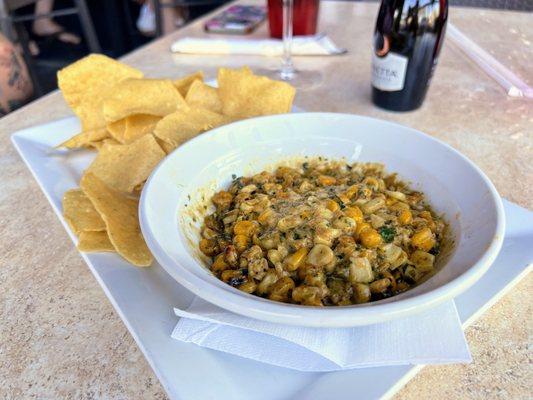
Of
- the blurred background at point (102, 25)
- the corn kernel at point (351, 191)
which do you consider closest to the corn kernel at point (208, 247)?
the corn kernel at point (351, 191)

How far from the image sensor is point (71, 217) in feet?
3.51

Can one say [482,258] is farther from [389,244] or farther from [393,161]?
[393,161]

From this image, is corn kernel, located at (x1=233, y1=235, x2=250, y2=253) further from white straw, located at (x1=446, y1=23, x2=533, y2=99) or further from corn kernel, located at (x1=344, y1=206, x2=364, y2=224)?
white straw, located at (x1=446, y1=23, x2=533, y2=99)

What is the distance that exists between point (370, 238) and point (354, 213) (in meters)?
0.08

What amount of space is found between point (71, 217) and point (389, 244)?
74cm

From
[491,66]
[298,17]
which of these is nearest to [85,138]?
[298,17]

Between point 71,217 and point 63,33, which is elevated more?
point 71,217

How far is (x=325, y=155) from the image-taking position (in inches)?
48.8

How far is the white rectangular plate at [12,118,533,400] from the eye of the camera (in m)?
0.72

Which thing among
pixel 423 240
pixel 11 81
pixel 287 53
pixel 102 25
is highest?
pixel 423 240

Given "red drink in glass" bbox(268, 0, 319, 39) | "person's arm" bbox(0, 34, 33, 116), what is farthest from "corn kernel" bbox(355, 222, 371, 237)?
"person's arm" bbox(0, 34, 33, 116)

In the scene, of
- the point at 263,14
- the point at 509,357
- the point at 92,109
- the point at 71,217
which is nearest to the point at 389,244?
the point at 509,357

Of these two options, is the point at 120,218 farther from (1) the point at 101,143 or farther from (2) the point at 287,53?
(2) the point at 287,53

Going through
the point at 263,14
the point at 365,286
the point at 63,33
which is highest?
the point at 365,286
